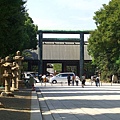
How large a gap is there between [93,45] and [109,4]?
7.24 meters

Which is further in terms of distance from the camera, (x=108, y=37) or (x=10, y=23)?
(x=108, y=37)

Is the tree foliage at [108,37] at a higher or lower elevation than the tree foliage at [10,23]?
higher

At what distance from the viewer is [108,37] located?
63094 millimetres

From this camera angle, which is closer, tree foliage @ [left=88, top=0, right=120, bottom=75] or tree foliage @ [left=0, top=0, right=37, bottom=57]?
tree foliage @ [left=0, top=0, right=37, bottom=57]

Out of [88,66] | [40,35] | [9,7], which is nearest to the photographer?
[9,7]

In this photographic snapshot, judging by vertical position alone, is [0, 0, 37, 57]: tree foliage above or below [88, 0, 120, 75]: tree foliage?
below

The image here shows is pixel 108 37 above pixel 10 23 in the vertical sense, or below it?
above

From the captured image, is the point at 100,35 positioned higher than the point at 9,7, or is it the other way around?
the point at 100,35

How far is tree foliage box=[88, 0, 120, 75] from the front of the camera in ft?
206

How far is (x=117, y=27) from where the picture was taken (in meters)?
62.5

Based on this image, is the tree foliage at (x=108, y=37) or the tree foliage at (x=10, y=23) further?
the tree foliage at (x=108, y=37)

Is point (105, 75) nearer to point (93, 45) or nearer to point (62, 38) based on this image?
point (93, 45)

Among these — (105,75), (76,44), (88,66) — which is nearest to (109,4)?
(105,75)

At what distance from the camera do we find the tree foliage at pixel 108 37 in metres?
62.8
